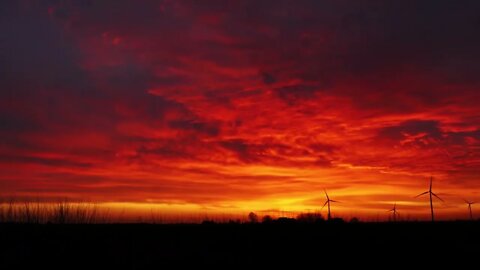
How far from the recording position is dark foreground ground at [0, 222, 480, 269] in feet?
82.0

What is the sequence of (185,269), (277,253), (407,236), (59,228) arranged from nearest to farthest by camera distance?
(185,269), (277,253), (407,236), (59,228)

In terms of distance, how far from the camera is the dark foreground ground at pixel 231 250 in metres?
25.0

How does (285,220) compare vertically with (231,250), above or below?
above

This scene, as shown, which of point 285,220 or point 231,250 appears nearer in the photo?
point 231,250

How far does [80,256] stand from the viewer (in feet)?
85.8

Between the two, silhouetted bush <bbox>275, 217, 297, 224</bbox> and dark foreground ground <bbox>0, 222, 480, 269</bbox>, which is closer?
dark foreground ground <bbox>0, 222, 480, 269</bbox>

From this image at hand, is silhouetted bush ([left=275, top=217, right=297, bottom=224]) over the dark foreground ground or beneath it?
over

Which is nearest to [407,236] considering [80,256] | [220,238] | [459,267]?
[459,267]

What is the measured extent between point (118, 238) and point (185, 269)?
10850 millimetres

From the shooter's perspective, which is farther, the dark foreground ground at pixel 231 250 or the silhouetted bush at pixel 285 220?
the silhouetted bush at pixel 285 220

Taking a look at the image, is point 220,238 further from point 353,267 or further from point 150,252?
point 353,267

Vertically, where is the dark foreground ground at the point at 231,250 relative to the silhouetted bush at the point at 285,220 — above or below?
below

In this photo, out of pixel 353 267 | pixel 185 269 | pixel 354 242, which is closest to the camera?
pixel 185 269

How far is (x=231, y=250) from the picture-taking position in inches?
1137
